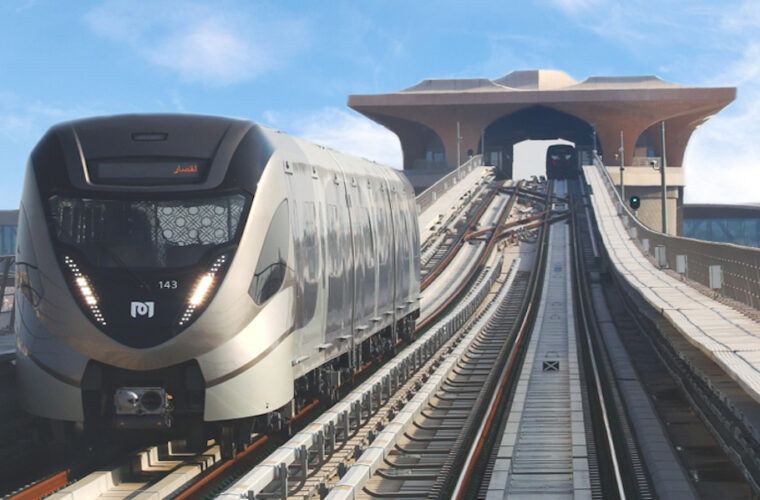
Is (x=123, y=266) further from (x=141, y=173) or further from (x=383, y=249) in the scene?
(x=383, y=249)

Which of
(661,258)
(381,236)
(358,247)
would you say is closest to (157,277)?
(358,247)

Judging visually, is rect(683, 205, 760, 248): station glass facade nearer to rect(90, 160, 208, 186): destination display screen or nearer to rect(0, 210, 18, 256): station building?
rect(0, 210, 18, 256): station building

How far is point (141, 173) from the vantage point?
37.1 ft

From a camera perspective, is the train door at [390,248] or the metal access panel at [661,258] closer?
the train door at [390,248]

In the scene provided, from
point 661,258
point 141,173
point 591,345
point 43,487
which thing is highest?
point 141,173

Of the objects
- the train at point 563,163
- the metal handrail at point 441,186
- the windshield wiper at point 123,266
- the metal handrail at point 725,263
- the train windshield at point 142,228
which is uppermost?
the train at point 563,163

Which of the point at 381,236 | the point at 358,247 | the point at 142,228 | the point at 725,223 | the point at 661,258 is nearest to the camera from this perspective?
the point at 142,228

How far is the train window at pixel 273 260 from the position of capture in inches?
446

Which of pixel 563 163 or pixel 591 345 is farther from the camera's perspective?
pixel 563 163

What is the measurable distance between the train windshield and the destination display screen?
21 centimetres

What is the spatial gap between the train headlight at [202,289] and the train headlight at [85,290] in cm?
82

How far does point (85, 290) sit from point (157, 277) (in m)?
0.73

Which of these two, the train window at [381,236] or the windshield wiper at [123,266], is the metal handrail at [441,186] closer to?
the train window at [381,236]

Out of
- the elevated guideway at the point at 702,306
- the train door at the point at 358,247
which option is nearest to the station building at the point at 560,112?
the elevated guideway at the point at 702,306
